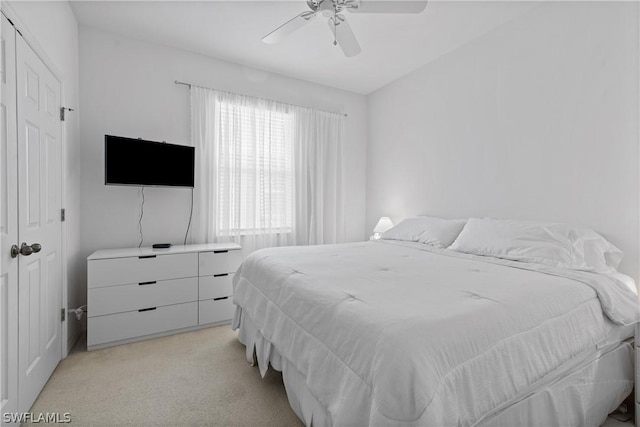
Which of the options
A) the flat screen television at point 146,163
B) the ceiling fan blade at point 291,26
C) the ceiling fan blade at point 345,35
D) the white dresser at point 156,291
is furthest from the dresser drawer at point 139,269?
the ceiling fan blade at point 345,35

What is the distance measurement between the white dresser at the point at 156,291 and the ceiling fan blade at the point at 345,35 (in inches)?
77.6

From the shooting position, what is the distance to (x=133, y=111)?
290 cm

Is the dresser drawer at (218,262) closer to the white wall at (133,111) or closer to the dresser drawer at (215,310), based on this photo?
the dresser drawer at (215,310)

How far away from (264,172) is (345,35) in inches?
69.6

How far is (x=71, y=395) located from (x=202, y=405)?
2.60ft

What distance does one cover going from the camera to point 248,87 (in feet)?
11.3

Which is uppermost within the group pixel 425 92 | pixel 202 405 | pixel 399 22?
pixel 399 22

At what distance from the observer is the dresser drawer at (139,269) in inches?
92.8

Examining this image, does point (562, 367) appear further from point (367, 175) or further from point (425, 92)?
point (367, 175)

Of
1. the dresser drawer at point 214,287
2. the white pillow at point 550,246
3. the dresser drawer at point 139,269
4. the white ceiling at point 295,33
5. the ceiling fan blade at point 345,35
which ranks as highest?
the white ceiling at point 295,33

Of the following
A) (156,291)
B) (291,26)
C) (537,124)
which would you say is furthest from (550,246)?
(156,291)

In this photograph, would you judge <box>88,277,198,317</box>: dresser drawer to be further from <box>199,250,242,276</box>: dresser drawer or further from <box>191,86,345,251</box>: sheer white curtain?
<box>191,86,345,251</box>: sheer white curtain

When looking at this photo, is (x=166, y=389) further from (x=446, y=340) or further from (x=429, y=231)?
(x=429, y=231)

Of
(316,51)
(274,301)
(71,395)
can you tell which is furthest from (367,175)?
(71,395)
